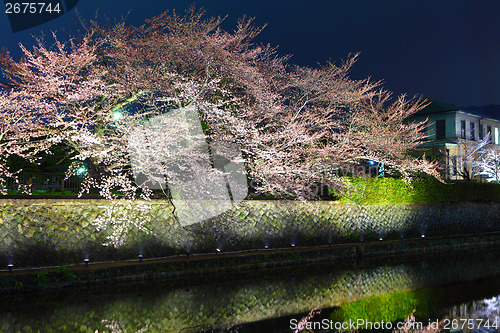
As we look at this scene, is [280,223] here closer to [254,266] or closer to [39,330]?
[254,266]

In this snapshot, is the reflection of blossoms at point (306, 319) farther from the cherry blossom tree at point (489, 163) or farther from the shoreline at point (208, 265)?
the cherry blossom tree at point (489, 163)

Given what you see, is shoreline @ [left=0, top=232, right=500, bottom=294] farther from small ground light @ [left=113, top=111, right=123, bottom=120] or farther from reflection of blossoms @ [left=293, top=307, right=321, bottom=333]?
small ground light @ [left=113, top=111, right=123, bottom=120]

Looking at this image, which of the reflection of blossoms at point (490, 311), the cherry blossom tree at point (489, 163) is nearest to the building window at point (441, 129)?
the cherry blossom tree at point (489, 163)

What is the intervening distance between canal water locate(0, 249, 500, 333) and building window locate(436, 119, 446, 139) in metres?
31.1

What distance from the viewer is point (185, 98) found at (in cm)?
1727

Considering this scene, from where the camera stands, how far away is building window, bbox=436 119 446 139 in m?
45.3

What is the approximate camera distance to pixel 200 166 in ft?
57.6

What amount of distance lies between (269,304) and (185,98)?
341 inches

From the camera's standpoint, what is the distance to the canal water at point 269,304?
991 centimetres

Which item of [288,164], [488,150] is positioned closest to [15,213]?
[288,164]

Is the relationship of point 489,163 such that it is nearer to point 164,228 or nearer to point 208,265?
point 208,265

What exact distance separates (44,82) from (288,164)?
395 inches

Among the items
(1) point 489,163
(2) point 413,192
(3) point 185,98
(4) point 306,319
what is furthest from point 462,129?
(4) point 306,319

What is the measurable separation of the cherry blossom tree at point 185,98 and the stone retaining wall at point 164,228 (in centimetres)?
97
